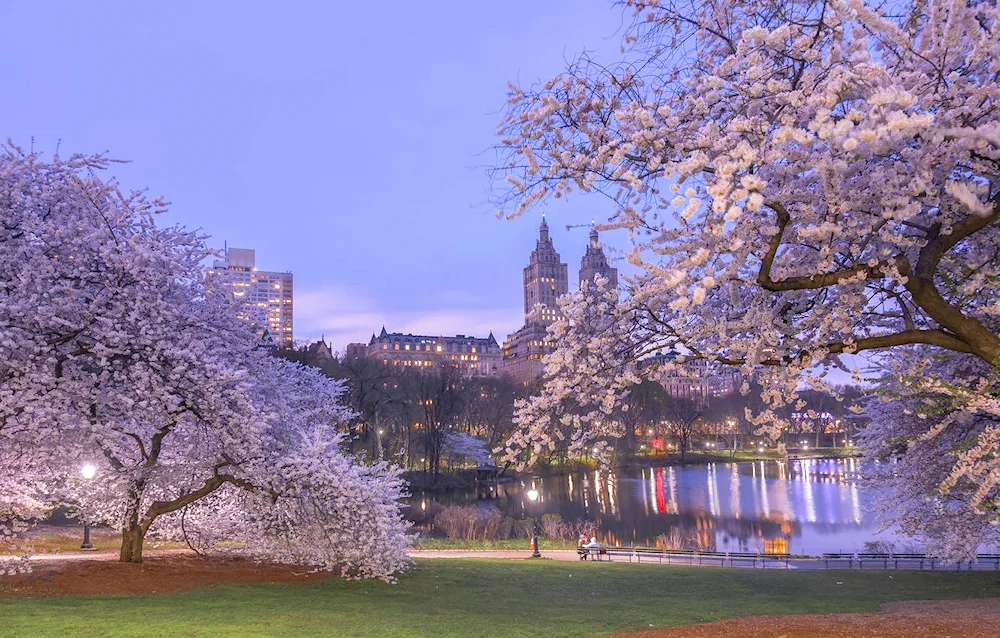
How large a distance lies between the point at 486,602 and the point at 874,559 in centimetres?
1701

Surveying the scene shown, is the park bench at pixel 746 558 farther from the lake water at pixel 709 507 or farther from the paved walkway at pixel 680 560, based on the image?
the lake water at pixel 709 507

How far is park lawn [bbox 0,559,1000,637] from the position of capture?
11.4 m

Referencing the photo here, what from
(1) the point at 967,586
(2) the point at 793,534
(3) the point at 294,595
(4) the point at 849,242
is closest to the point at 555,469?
(2) the point at 793,534

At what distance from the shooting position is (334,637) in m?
10.8

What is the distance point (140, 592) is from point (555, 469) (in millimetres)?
64903

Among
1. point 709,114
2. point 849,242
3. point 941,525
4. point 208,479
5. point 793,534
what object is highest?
point 709,114

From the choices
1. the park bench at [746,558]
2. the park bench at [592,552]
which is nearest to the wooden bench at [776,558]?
the park bench at [746,558]

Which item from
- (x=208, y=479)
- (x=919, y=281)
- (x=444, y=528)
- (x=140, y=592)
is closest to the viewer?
(x=919, y=281)

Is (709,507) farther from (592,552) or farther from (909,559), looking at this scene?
(592,552)

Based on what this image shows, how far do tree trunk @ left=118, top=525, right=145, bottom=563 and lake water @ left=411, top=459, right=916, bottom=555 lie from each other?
22086 mm

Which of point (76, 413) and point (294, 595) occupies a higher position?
point (76, 413)

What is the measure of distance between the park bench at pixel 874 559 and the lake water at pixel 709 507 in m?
2.61

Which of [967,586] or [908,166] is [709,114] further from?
[967,586]

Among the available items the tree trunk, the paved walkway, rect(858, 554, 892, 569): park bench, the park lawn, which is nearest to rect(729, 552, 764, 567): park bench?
the paved walkway
